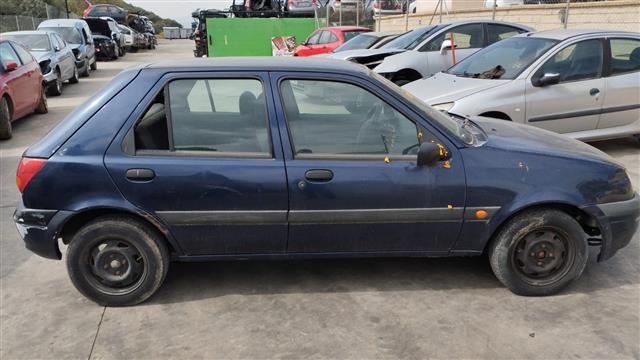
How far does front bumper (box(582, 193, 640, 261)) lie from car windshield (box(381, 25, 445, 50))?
6.74 m

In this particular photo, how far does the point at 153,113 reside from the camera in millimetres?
3271

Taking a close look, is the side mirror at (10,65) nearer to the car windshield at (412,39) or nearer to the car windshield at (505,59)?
the car windshield at (412,39)

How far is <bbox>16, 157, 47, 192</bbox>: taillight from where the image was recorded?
125 inches

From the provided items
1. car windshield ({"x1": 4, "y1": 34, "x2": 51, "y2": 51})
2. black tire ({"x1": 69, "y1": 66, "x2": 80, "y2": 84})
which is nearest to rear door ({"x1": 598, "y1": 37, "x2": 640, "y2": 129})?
car windshield ({"x1": 4, "y1": 34, "x2": 51, "y2": 51})

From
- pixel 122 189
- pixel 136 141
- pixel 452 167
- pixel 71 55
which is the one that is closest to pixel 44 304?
pixel 122 189

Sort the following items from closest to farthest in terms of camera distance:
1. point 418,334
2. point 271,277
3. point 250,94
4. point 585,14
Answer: point 418,334
point 250,94
point 271,277
point 585,14


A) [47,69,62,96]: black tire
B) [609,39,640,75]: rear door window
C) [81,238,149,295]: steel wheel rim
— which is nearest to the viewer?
[81,238,149,295]: steel wheel rim

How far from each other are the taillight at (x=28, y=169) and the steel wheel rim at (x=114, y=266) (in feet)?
1.81

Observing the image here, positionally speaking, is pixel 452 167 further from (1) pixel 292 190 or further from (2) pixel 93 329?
(2) pixel 93 329

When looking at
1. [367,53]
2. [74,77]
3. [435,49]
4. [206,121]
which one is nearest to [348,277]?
[206,121]

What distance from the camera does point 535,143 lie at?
3.56 m

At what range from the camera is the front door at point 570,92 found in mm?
6270

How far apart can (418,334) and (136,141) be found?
2.10 metres

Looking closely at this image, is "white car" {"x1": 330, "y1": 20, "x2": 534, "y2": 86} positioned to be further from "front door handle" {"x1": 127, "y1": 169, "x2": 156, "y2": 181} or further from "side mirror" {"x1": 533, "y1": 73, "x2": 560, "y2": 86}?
"front door handle" {"x1": 127, "y1": 169, "x2": 156, "y2": 181}
